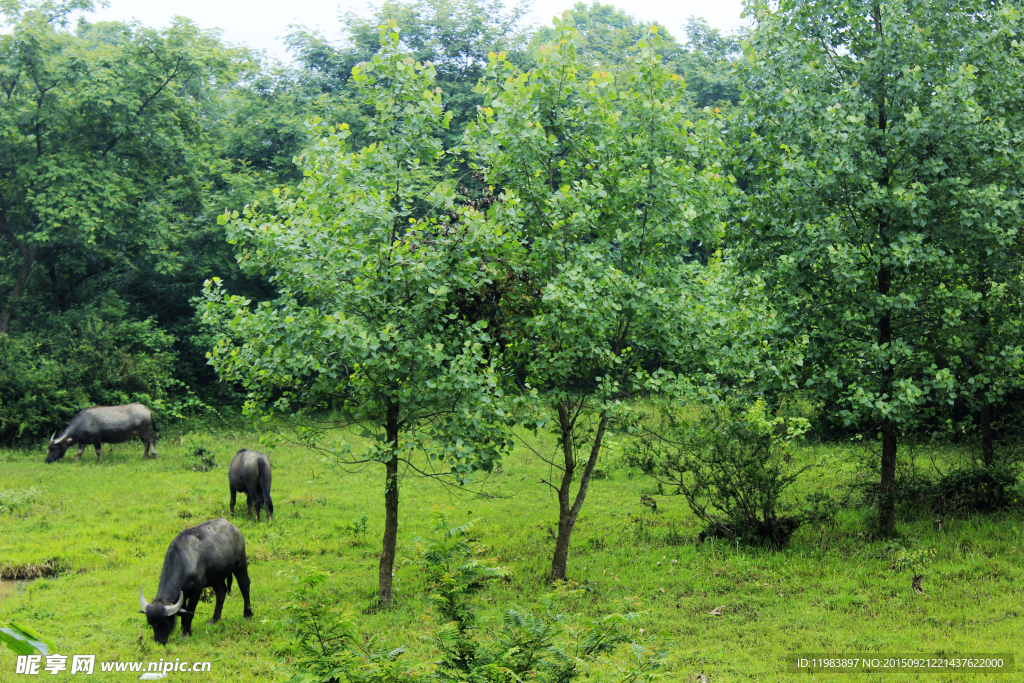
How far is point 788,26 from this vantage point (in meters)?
13.7

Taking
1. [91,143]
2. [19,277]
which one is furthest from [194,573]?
[91,143]

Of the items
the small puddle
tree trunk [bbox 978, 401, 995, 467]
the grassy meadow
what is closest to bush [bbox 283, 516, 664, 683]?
the grassy meadow

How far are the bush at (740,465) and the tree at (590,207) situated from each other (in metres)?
1.64

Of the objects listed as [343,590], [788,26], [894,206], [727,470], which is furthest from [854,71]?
[343,590]

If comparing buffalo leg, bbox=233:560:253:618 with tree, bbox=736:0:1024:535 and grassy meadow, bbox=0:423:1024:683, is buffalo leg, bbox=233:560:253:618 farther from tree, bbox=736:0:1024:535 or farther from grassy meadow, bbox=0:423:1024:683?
tree, bbox=736:0:1024:535

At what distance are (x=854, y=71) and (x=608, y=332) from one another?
6.48 metres

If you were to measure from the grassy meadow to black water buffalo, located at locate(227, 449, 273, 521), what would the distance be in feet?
1.66

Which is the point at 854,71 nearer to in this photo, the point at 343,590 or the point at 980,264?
the point at 980,264

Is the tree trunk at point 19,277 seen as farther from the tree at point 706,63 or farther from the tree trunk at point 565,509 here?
the tree at point 706,63

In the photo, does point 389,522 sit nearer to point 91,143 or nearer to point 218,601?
point 218,601

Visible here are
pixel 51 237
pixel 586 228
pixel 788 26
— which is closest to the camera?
pixel 586 228

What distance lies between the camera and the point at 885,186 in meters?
12.6

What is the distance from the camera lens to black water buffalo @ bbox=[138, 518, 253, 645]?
9984mm

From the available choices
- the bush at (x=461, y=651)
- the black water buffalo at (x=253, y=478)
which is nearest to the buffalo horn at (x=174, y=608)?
the bush at (x=461, y=651)
